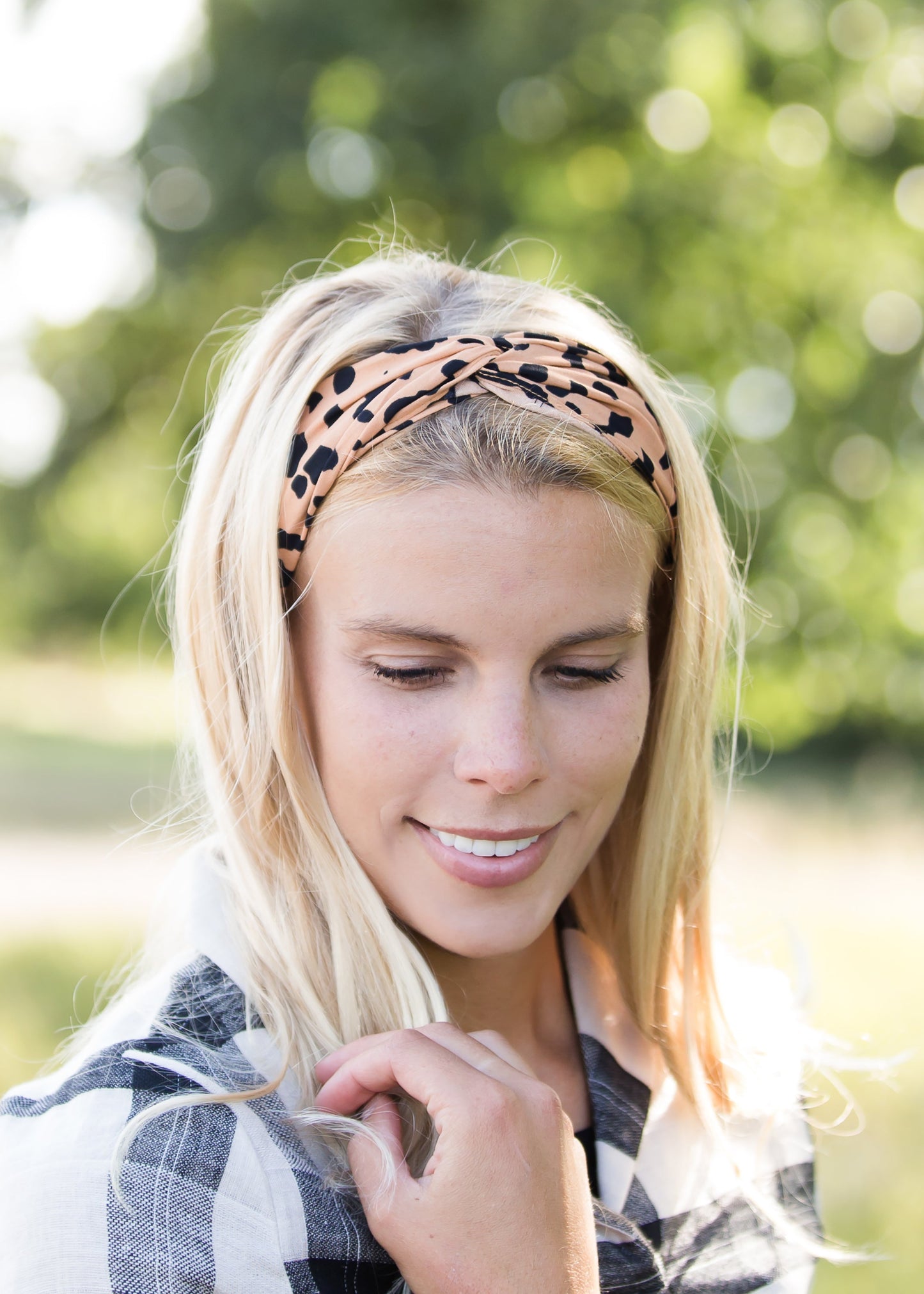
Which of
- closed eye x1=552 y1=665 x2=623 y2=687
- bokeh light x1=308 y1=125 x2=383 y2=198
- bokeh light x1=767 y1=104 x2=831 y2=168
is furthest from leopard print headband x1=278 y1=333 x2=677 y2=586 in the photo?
bokeh light x1=308 y1=125 x2=383 y2=198

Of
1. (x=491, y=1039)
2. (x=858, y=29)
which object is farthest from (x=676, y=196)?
(x=491, y=1039)

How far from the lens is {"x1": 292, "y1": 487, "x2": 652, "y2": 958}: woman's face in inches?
66.7

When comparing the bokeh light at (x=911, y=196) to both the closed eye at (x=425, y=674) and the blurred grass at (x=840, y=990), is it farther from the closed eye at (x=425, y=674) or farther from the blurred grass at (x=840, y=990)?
the closed eye at (x=425, y=674)

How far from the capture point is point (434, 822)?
1.77 meters

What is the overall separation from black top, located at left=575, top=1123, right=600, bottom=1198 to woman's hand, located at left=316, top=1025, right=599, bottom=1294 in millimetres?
442

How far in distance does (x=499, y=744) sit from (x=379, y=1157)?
1.84ft

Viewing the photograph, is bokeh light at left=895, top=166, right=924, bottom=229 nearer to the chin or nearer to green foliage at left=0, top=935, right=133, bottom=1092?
green foliage at left=0, top=935, right=133, bottom=1092

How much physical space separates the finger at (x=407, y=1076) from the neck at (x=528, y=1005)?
1.29 ft

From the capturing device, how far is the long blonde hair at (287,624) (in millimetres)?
1805

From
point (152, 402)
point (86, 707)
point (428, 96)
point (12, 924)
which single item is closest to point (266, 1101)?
point (12, 924)

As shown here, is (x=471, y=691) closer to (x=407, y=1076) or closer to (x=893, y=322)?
(x=407, y=1076)

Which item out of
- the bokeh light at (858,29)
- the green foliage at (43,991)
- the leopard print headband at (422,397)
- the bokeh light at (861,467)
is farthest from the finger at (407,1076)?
the bokeh light at (858,29)

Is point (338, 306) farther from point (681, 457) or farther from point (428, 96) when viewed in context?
point (428, 96)

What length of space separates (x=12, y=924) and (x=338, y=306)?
21.6 feet
